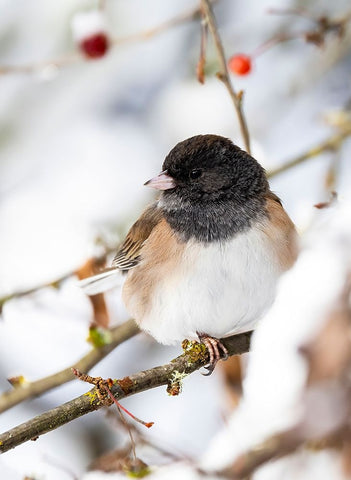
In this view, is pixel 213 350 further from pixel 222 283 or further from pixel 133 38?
pixel 133 38

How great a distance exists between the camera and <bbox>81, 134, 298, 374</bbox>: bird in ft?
7.36

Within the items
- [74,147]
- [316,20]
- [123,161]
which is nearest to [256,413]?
[316,20]

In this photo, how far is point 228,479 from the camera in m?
1.61

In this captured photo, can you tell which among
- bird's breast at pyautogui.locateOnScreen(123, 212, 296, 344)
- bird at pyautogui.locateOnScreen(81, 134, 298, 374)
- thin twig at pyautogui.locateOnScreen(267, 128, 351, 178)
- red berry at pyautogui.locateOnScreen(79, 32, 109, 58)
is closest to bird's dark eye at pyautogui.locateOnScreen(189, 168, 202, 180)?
bird at pyautogui.locateOnScreen(81, 134, 298, 374)

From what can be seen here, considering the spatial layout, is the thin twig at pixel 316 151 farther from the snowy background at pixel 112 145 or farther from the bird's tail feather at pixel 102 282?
the bird's tail feather at pixel 102 282

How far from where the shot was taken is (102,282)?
2771 millimetres

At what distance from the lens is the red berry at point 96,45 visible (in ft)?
8.96

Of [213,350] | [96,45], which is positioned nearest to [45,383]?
[213,350]

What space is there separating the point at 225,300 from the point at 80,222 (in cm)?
192

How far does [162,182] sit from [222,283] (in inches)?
15.9

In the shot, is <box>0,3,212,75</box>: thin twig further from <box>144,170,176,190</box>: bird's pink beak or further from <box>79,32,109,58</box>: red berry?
<box>144,170,176,190</box>: bird's pink beak

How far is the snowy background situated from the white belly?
1.84ft

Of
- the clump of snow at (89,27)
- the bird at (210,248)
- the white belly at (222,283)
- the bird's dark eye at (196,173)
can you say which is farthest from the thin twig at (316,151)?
the clump of snow at (89,27)

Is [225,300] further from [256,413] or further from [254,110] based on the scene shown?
[254,110]
